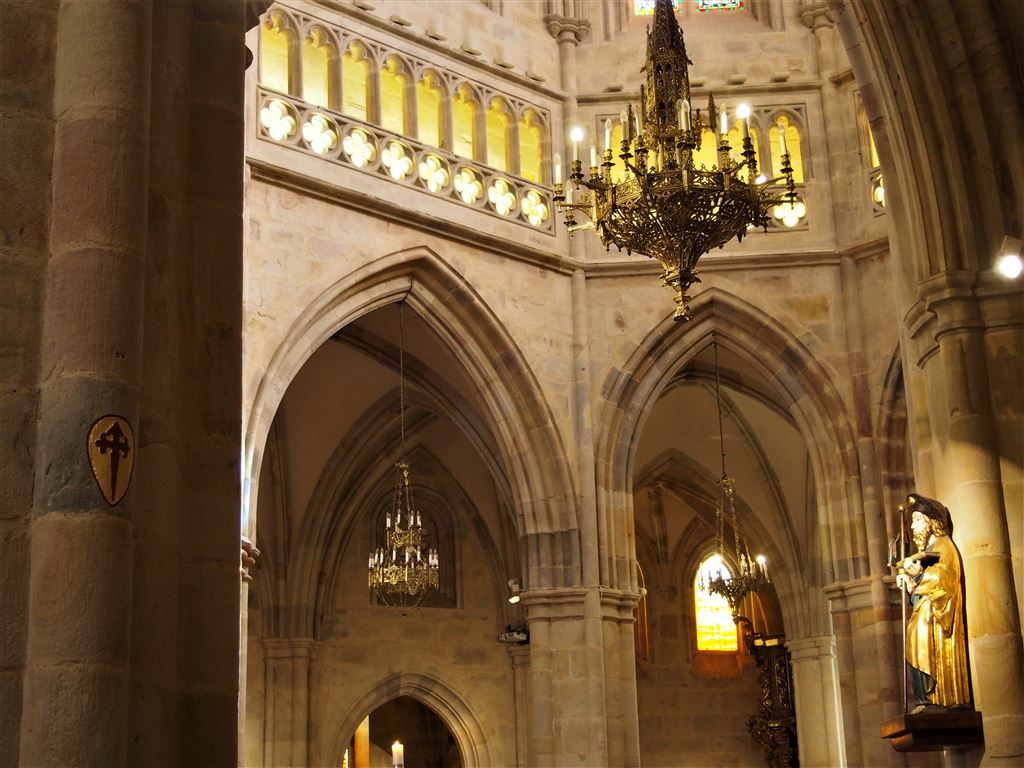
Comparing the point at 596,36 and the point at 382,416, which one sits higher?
the point at 596,36

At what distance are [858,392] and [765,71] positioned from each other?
368 cm

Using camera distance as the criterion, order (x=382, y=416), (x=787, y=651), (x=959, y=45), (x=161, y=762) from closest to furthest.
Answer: (x=161, y=762)
(x=959, y=45)
(x=382, y=416)
(x=787, y=651)

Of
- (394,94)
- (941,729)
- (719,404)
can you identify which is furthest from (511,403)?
(941,729)

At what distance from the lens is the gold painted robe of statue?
8.36m

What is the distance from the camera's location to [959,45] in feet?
30.0

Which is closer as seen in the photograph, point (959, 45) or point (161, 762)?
point (161, 762)

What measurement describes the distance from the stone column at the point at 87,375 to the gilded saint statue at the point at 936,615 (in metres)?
5.18

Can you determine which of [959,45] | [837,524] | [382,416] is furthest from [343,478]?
[959,45]

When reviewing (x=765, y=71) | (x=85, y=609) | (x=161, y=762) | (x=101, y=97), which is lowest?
(x=161, y=762)

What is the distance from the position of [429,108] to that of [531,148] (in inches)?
51.1

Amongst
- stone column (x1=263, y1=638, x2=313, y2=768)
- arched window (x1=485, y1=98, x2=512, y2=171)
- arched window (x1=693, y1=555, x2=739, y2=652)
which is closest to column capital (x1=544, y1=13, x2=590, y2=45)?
arched window (x1=485, y1=98, x2=512, y2=171)

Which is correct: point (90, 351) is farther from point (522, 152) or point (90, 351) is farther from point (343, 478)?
point (343, 478)

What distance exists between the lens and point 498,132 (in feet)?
53.3

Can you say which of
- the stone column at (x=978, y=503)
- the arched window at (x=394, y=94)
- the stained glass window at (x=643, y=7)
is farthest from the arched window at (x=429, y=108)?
the stone column at (x=978, y=503)
